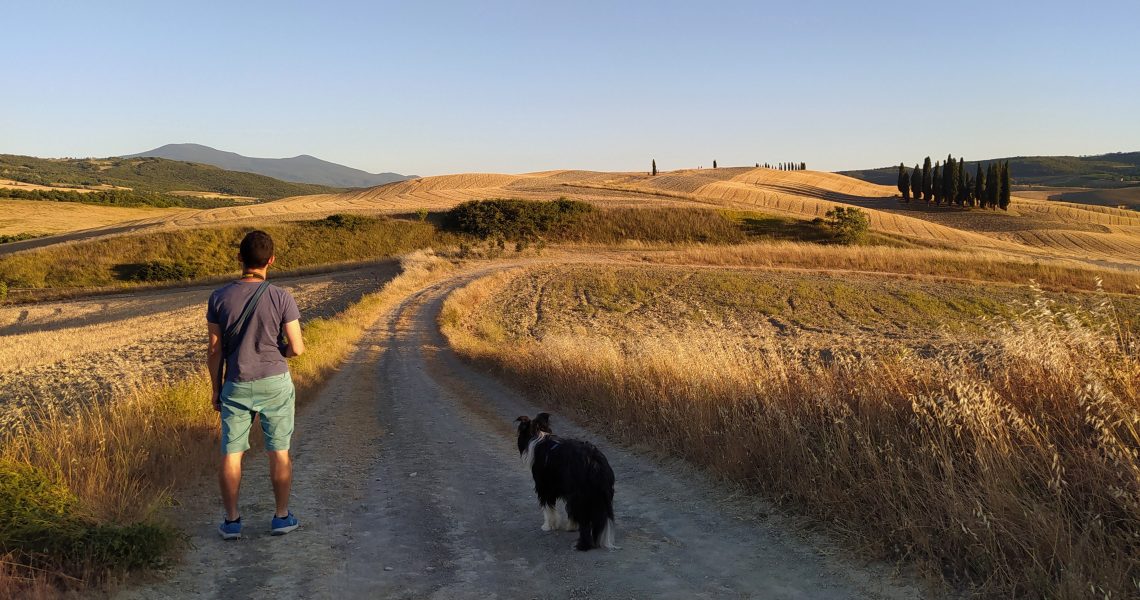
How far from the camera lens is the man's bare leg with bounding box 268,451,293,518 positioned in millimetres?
5973

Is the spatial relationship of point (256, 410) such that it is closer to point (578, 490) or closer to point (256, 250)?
point (256, 250)

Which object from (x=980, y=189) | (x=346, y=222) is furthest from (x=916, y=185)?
(x=346, y=222)

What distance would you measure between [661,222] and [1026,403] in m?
71.6

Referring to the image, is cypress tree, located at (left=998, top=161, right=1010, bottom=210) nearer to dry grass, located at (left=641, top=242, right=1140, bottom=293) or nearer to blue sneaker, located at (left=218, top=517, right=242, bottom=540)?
dry grass, located at (left=641, top=242, right=1140, bottom=293)

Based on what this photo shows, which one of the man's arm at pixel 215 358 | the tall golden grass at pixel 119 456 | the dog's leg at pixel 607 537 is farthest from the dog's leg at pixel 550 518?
the tall golden grass at pixel 119 456

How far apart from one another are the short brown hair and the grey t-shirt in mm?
168

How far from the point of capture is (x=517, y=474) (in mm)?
8312

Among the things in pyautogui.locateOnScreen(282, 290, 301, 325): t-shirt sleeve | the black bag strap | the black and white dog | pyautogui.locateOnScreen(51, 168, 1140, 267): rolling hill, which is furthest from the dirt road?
pyautogui.locateOnScreen(51, 168, 1140, 267): rolling hill

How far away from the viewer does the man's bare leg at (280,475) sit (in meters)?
5.97

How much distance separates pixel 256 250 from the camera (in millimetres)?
5793

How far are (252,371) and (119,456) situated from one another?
223 cm

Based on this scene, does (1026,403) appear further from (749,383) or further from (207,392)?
(207,392)

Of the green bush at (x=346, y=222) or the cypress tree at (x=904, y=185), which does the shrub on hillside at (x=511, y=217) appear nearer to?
the green bush at (x=346, y=222)

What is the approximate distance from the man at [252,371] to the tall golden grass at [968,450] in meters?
4.40
